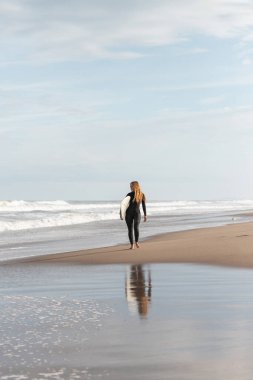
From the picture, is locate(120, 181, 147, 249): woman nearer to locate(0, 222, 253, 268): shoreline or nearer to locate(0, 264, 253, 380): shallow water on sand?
locate(0, 222, 253, 268): shoreline

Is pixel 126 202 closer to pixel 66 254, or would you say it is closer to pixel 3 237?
pixel 66 254

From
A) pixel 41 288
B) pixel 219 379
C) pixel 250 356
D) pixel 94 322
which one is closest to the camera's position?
pixel 219 379

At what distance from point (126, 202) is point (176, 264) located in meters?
5.10

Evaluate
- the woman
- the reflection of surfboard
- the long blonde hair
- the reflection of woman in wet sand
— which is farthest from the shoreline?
the reflection of woman in wet sand

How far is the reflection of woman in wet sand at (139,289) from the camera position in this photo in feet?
27.6

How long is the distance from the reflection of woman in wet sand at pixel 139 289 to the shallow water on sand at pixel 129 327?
0.05ft

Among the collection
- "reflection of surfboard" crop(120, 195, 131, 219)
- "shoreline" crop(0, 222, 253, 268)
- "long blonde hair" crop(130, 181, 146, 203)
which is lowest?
"shoreline" crop(0, 222, 253, 268)

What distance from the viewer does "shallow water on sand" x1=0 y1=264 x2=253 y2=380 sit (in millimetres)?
5223

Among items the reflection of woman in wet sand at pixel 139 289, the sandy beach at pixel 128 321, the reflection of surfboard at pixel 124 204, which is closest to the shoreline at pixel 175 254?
the sandy beach at pixel 128 321

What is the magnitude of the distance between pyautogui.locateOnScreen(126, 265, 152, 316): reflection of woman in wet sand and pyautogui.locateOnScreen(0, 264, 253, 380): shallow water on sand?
15 mm

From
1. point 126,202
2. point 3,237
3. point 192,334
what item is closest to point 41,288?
point 192,334

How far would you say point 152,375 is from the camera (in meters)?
4.97

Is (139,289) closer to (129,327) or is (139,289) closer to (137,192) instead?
(129,327)

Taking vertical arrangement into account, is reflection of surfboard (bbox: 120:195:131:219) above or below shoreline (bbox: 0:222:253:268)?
above
